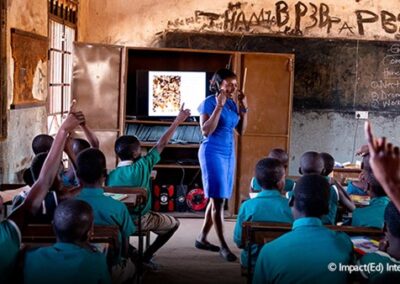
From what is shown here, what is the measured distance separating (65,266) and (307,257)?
33.7 inches

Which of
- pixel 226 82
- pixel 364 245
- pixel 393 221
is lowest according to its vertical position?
pixel 364 245

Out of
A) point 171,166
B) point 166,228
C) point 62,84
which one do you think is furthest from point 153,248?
point 62,84

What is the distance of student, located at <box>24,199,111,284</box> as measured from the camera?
2076mm

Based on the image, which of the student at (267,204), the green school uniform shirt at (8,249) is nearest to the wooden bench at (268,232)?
the student at (267,204)

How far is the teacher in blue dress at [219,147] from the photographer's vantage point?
4.70 metres

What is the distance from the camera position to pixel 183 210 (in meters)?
6.47

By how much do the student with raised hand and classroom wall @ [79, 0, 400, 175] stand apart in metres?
5.68

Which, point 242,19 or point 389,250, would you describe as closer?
point 389,250

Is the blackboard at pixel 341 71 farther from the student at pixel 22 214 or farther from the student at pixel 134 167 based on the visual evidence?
the student at pixel 22 214

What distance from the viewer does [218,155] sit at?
4773mm

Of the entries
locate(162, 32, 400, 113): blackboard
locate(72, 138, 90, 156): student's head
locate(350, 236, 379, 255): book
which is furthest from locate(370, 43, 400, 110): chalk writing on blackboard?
locate(350, 236, 379, 255): book

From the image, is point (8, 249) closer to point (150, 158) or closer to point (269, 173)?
point (269, 173)

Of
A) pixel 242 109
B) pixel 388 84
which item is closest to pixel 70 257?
pixel 242 109

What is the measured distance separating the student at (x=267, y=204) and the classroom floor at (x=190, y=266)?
43.4 inches
